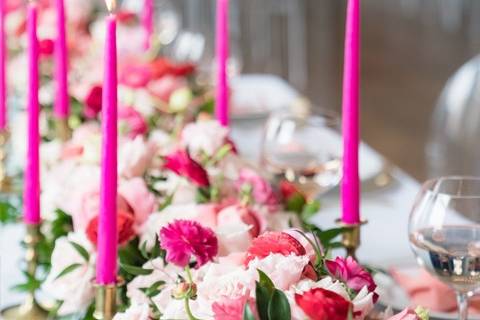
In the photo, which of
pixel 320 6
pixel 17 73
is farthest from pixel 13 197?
pixel 320 6

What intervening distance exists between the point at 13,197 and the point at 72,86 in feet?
2.01

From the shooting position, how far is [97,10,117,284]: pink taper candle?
1106 mm

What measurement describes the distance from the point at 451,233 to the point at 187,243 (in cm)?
34

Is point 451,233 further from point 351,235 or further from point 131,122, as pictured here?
point 131,122

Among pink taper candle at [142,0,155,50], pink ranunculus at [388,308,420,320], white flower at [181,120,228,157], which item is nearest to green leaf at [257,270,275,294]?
pink ranunculus at [388,308,420,320]

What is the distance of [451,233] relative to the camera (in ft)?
4.10

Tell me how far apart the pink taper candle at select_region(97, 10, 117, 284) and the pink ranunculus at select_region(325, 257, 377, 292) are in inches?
9.7

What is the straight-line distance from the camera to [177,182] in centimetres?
149

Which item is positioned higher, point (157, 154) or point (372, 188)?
point (157, 154)

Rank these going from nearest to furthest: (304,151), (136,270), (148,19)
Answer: (136,270), (304,151), (148,19)

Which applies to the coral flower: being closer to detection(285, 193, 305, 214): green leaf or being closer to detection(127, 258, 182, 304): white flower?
detection(127, 258, 182, 304): white flower

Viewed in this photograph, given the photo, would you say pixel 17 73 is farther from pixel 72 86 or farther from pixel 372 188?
pixel 372 188

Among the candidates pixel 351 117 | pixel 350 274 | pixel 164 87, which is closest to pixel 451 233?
pixel 351 117

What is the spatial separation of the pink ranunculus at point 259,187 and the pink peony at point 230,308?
1.95 feet
